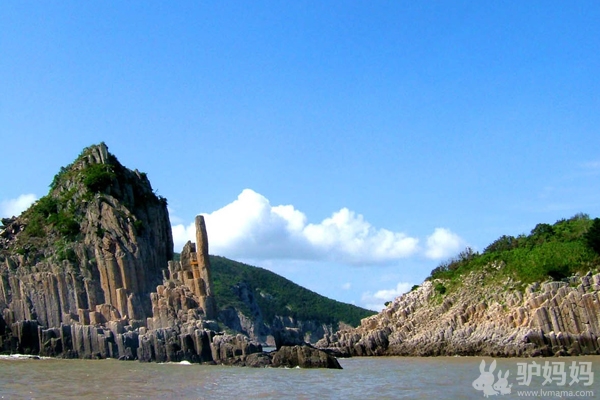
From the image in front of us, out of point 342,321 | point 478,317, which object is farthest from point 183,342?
point 342,321

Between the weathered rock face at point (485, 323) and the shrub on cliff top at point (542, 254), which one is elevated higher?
the shrub on cliff top at point (542, 254)

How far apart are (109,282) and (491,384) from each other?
45549mm

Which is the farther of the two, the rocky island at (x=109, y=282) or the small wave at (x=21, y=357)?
the small wave at (x=21, y=357)

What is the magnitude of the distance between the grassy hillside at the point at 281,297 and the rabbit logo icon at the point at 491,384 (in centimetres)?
11672

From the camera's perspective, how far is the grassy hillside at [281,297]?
562 feet

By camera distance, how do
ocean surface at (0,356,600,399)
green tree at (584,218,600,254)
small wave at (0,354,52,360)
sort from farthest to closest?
green tree at (584,218,600,254), small wave at (0,354,52,360), ocean surface at (0,356,600,399)

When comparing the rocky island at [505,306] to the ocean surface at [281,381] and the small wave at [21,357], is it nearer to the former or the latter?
the ocean surface at [281,381]

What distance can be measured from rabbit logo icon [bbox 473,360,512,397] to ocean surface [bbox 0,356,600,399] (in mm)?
347

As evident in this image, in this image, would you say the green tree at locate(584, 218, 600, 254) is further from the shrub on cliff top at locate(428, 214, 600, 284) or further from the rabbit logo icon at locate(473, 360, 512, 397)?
the rabbit logo icon at locate(473, 360, 512, 397)

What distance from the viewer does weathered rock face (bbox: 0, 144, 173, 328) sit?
73.4 m

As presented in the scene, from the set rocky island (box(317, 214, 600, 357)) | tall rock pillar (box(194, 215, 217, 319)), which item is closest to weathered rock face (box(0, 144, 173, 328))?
tall rock pillar (box(194, 215, 217, 319))

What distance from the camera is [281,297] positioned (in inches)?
7131

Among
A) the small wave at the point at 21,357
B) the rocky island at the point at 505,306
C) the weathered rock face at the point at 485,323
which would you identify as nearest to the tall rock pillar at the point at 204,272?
the rocky island at the point at 505,306

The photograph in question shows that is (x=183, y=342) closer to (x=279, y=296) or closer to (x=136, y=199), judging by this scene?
(x=136, y=199)
